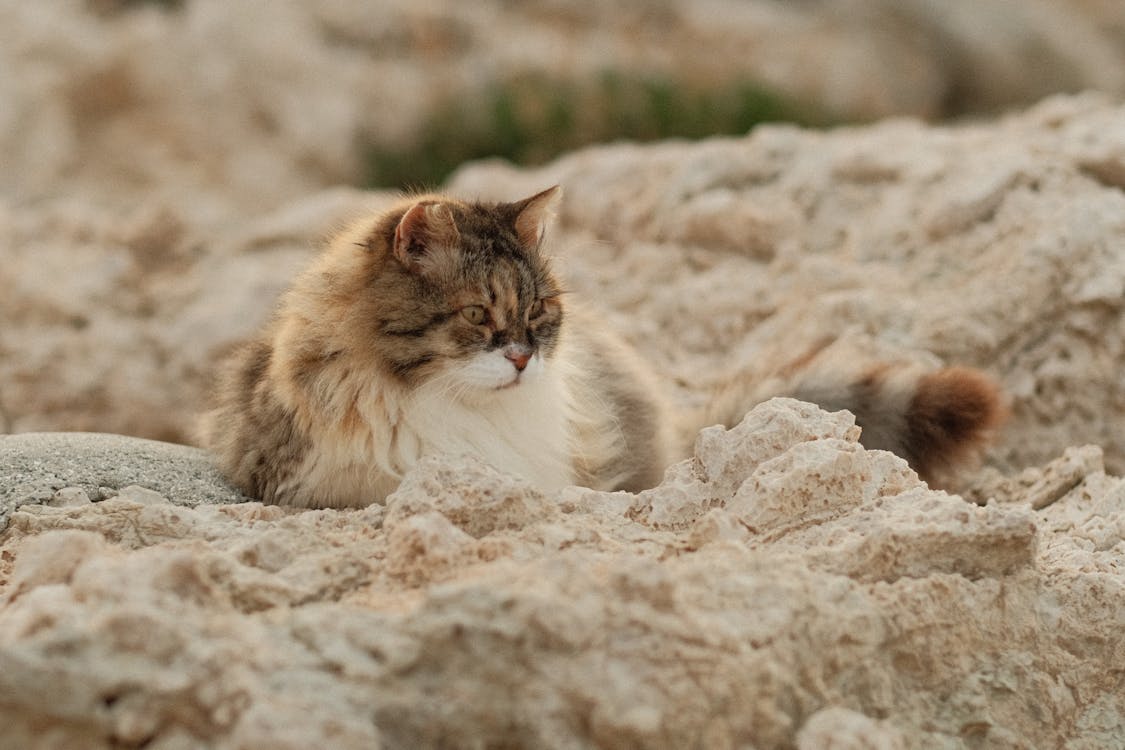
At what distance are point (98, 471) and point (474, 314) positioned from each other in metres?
1.03

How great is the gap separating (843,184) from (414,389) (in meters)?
2.65

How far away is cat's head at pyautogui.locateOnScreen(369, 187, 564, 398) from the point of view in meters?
3.34

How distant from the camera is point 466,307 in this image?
334cm

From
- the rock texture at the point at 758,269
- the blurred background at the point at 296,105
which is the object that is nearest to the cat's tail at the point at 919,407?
the rock texture at the point at 758,269

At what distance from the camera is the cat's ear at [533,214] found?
11.8 feet

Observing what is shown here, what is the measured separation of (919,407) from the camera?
149 inches

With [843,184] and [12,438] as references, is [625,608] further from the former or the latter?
[843,184]

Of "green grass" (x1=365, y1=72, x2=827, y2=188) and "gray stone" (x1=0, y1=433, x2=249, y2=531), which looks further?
"green grass" (x1=365, y1=72, x2=827, y2=188)

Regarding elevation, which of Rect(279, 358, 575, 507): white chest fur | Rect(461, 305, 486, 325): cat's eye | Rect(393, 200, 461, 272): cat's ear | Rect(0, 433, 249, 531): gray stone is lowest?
Rect(0, 433, 249, 531): gray stone

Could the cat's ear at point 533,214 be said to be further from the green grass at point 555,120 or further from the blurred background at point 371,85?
the green grass at point 555,120

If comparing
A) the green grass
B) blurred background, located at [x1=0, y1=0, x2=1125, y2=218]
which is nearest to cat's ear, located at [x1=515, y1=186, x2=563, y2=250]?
blurred background, located at [x1=0, y1=0, x2=1125, y2=218]

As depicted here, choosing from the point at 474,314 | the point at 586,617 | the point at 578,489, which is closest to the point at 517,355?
the point at 474,314

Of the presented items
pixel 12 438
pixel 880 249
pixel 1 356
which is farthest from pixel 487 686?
pixel 1 356

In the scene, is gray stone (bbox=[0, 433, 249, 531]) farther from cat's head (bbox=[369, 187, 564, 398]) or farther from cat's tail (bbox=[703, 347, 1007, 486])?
cat's tail (bbox=[703, 347, 1007, 486])
